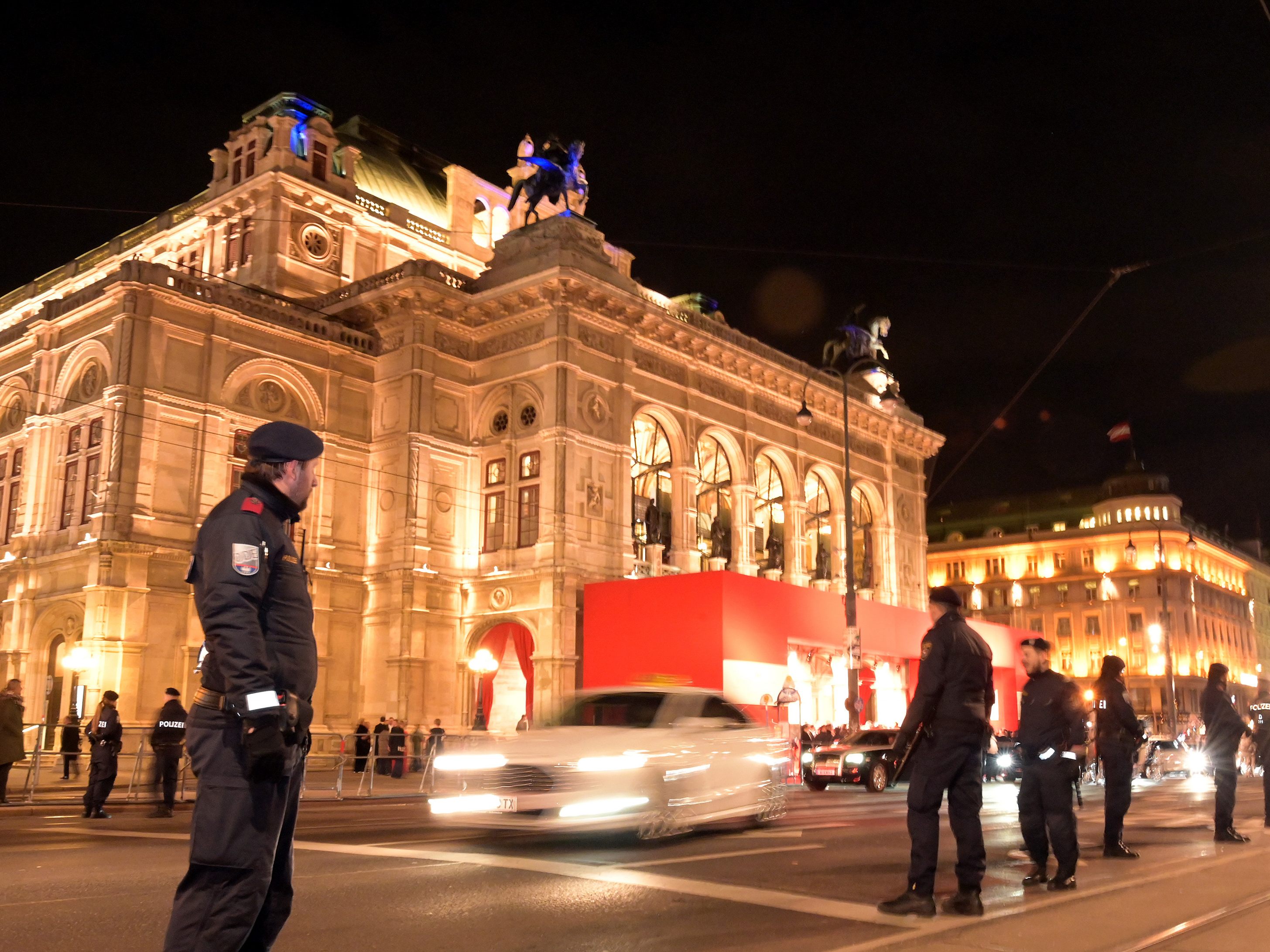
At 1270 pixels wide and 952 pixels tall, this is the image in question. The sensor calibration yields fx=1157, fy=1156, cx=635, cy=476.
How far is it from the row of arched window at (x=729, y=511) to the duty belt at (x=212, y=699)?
3484 cm

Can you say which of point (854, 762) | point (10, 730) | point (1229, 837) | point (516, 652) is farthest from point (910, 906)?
point (516, 652)

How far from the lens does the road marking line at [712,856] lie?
9.24 metres

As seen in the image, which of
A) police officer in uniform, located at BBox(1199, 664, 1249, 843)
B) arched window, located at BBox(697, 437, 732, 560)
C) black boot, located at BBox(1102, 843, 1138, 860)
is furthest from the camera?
arched window, located at BBox(697, 437, 732, 560)

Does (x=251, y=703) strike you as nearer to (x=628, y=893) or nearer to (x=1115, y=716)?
(x=628, y=893)

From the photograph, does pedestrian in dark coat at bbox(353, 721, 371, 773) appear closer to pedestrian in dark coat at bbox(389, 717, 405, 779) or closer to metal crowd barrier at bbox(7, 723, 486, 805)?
metal crowd barrier at bbox(7, 723, 486, 805)

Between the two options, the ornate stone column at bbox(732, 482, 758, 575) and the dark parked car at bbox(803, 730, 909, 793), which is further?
the ornate stone column at bbox(732, 482, 758, 575)

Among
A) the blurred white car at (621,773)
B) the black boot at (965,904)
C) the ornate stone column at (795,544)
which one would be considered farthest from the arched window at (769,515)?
the black boot at (965,904)

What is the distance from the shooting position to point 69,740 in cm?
2683

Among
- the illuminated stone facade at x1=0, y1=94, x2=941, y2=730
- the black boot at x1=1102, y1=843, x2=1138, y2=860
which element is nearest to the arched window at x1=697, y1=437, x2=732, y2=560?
the illuminated stone facade at x1=0, y1=94, x2=941, y2=730

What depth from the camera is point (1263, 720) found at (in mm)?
12539

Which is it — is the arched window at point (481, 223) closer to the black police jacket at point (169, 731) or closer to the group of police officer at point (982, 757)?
the black police jacket at point (169, 731)

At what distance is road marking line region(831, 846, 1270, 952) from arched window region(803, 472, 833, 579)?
123ft

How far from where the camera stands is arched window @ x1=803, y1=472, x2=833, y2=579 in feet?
155

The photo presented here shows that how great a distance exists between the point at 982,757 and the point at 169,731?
13.1 m
